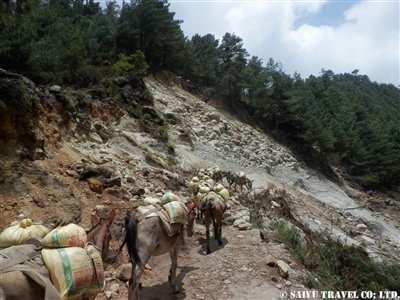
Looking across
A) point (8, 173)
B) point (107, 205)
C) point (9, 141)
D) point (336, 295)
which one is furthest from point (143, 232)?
point (9, 141)

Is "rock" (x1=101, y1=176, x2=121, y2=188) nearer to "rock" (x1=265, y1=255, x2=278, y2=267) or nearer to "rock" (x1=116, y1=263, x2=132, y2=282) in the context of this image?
"rock" (x1=116, y1=263, x2=132, y2=282)

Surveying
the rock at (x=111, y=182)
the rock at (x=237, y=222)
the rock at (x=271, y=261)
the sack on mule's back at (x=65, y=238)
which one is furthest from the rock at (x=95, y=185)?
the sack on mule's back at (x=65, y=238)

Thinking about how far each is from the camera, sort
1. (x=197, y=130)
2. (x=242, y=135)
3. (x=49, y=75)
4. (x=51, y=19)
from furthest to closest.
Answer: (x=242, y=135)
(x=197, y=130)
(x=51, y=19)
(x=49, y=75)

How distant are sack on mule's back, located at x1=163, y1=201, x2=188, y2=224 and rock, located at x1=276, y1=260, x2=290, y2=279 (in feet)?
7.13

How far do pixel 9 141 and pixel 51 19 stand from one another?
1541 centimetres

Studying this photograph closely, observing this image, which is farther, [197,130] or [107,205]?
[197,130]

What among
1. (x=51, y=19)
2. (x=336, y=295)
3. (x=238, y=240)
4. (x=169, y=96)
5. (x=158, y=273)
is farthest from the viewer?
(x=169, y=96)

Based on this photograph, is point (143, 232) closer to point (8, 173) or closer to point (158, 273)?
point (158, 273)

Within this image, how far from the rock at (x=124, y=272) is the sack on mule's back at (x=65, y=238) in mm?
3200

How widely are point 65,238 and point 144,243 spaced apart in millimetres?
2109

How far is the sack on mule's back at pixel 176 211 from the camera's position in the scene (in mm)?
5891

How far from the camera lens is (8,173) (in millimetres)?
8805

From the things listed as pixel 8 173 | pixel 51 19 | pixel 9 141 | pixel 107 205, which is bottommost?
pixel 107 205

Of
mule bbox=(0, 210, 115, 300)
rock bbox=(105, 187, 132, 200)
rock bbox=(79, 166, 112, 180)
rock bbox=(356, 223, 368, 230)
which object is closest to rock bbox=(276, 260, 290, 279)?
mule bbox=(0, 210, 115, 300)
